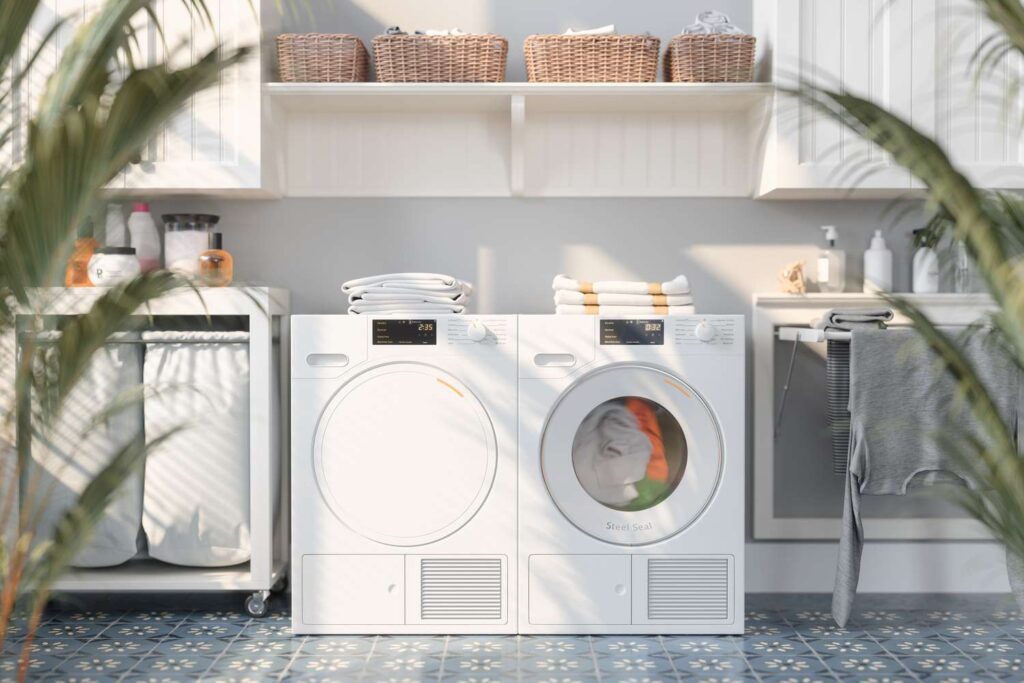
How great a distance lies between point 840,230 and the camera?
298 centimetres

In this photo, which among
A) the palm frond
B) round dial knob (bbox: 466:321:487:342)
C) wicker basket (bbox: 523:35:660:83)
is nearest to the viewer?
the palm frond

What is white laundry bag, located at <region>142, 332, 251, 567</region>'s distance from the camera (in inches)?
104

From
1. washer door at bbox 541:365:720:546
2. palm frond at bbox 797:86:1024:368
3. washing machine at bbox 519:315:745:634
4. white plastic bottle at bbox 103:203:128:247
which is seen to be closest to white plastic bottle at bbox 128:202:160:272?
white plastic bottle at bbox 103:203:128:247

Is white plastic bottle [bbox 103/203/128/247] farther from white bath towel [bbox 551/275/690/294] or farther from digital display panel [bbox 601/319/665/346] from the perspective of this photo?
digital display panel [bbox 601/319/665/346]

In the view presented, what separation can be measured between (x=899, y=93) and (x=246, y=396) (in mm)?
1991

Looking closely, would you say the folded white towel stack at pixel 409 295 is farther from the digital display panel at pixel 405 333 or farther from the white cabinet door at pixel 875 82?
the white cabinet door at pixel 875 82

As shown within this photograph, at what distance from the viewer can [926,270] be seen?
9.46 ft

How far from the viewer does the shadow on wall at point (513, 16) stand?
2.95 m

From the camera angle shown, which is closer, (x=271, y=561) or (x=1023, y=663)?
(x=1023, y=663)

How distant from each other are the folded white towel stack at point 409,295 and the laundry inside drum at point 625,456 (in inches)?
19.1

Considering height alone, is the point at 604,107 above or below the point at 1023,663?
above

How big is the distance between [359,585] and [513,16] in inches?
68.5

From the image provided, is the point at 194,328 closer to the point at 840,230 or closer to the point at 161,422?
the point at 161,422

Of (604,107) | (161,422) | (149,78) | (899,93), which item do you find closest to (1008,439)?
(149,78)
